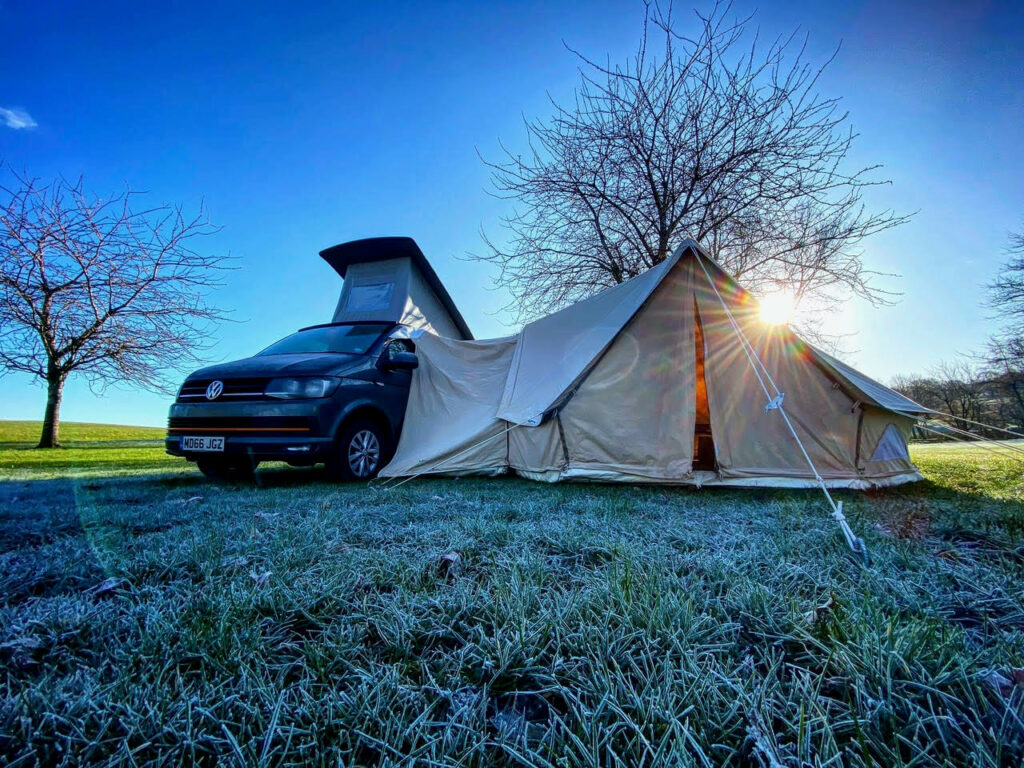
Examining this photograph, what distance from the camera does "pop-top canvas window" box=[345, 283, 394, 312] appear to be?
764 cm

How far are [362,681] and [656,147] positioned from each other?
9455 mm

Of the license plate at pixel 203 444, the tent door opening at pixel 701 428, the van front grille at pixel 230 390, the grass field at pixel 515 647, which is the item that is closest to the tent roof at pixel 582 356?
the tent door opening at pixel 701 428

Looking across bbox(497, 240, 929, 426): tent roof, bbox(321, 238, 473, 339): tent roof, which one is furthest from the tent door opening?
bbox(321, 238, 473, 339): tent roof

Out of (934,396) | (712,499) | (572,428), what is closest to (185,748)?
(712,499)

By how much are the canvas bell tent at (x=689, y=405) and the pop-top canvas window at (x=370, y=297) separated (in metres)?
3.76

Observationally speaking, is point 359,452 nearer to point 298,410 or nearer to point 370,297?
point 298,410

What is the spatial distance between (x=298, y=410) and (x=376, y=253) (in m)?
4.45

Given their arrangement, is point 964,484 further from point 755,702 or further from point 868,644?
point 755,702

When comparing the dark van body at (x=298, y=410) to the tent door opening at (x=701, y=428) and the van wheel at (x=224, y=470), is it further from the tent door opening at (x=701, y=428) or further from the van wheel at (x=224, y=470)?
the tent door opening at (x=701, y=428)

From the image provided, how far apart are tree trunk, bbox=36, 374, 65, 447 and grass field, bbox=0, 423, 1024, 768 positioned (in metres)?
12.8

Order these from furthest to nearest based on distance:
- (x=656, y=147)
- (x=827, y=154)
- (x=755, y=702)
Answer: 1. (x=656, y=147)
2. (x=827, y=154)
3. (x=755, y=702)

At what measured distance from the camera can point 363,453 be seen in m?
4.93

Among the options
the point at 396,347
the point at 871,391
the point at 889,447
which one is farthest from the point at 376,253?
the point at 889,447

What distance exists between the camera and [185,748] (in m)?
0.79
